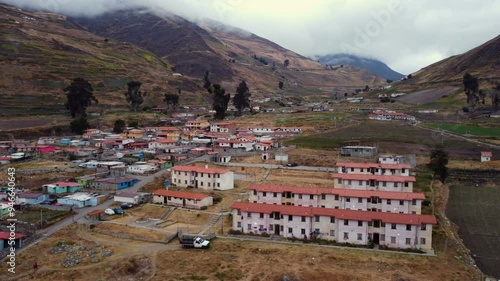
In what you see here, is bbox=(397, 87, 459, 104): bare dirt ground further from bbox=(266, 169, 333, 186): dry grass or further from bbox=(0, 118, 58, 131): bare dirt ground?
bbox=(0, 118, 58, 131): bare dirt ground

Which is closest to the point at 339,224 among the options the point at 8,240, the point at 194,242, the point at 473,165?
the point at 194,242

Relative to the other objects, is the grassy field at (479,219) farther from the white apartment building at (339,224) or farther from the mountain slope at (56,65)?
the mountain slope at (56,65)

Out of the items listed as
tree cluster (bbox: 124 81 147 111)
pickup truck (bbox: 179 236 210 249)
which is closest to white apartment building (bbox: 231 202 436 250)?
pickup truck (bbox: 179 236 210 249)

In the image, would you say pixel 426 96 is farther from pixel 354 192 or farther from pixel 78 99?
pixel 354 192

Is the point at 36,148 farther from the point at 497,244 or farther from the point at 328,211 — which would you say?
the point at 497,244

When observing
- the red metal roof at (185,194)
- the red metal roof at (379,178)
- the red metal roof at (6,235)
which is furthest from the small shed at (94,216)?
the red metal roof at (379,178)

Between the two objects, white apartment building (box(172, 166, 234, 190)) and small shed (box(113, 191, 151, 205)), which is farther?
white apartment building (box(172, 166, 234, 190))

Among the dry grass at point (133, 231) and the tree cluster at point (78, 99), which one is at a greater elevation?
the tree cluster at point (78, 99)
